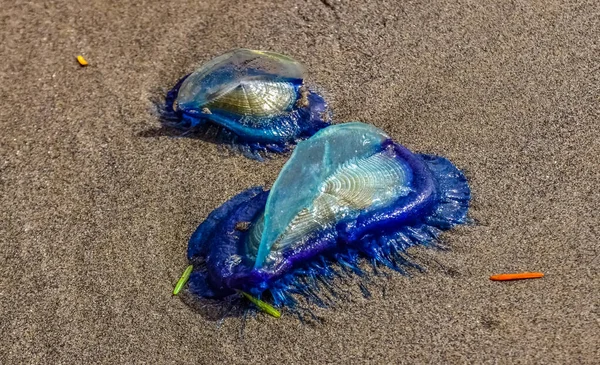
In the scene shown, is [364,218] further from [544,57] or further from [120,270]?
[544,57]

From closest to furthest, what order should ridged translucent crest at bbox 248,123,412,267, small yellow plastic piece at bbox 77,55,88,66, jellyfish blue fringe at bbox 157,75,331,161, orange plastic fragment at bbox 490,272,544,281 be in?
ridged translucent crest at bbox 248,123,412,267 → orange plastic fragment at bbox 490,272,544,281 → jellyfish blue fringe at bbox 157,75,331,161 → small yellow plastic piece at bbox 77,55,88,66

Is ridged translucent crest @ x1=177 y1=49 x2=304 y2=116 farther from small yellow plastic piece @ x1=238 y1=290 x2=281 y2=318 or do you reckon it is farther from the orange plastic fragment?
the orange plastic fragment

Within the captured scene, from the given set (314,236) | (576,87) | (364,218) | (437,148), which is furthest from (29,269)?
(576,87)

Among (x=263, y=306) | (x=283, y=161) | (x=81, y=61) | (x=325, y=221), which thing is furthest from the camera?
(x=81, y=61)

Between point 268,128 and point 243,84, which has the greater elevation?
point 243,84

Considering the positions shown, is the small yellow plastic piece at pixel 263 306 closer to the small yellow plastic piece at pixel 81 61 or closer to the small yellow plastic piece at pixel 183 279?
the small yellow plastic piece at pixel 183 279

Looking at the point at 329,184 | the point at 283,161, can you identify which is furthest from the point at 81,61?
the point at 329,184

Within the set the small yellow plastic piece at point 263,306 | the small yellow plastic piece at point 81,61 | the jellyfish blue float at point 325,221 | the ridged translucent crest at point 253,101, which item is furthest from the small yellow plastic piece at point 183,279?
the small yellow plastic piece at point 81,61

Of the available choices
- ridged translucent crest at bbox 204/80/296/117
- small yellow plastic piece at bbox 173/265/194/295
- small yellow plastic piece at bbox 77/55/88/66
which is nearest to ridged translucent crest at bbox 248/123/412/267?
small yellow plastic piece at bbox 173/265/194/295

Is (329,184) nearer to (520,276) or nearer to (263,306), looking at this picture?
(263,306)
